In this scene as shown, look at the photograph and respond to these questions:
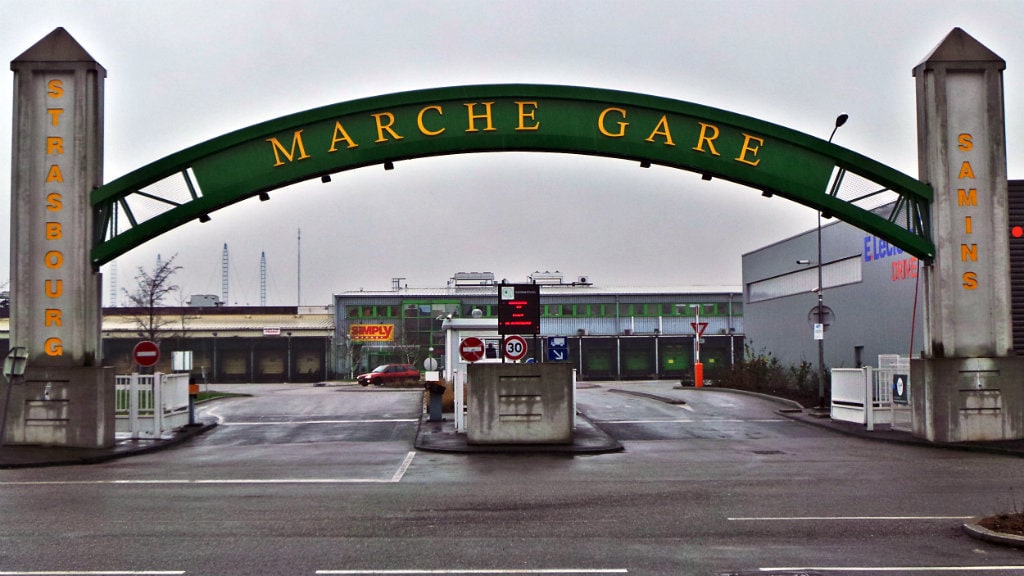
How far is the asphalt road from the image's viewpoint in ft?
32.5

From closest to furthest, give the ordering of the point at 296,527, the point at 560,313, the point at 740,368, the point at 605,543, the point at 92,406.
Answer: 1. the point at 605,543
2. the point at 296,527
3. the point at 92,406
4. the point at 740,368
5. the point at 560,313

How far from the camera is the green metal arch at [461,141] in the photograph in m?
22.6

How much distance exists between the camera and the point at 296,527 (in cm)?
1197

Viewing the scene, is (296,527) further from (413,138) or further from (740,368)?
(740,368)

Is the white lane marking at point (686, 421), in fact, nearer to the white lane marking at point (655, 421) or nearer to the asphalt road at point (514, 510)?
the white lane marking at point (655, 421)

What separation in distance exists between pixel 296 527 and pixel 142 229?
12893 millimetres

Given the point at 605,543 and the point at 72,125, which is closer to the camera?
the point at 605,543

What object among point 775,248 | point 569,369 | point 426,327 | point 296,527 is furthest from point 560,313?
point 296,527

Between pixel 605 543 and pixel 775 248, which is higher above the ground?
pixel 775 248

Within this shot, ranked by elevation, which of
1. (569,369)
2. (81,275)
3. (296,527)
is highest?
(81,275)

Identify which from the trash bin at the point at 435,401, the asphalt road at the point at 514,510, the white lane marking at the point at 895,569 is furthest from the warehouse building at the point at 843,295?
the white lane marking at the point at 895,569

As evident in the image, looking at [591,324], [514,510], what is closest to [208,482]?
[514,510]

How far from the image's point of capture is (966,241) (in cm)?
2306

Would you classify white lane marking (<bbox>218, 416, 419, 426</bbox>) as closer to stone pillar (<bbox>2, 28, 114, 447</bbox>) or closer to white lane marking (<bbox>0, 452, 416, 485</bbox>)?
stone pillar (<bbox>2, 28, 114, 447</bbox>)
